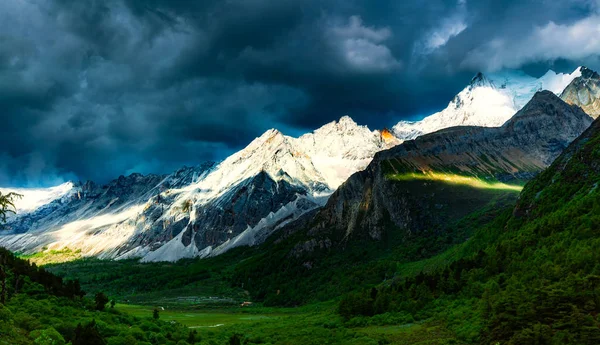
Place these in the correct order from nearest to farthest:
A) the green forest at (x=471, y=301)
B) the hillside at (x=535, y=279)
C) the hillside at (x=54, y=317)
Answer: the hillside at (x=54, y=317), the green forest at (x=471, y=301), the hillside at (x=535, y=279)

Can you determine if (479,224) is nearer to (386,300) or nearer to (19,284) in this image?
(386,300)

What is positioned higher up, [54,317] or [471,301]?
[54,317]

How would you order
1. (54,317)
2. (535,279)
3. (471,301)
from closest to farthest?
(54,317) → (535,279) → (471,301)

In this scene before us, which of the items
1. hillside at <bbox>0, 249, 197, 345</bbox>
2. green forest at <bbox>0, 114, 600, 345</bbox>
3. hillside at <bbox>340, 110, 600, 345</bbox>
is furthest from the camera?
hillside at <bbox>340, 110, 600, 345</bbox>

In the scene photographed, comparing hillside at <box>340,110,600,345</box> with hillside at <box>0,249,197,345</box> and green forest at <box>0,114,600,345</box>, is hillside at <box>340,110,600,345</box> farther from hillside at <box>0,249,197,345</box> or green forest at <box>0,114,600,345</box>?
hillside at <box>0,249,197,345</box>

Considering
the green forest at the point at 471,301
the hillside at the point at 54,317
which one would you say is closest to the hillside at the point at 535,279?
the green forest at the point at 471,301

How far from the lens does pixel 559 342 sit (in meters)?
33.0

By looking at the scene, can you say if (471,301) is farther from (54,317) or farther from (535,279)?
(54,317)

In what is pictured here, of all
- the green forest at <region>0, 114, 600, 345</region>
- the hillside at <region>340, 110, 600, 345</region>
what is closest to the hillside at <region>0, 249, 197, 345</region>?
the green forest at <region>0, 114, 600, 345</region>

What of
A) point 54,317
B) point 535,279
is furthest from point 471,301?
point 54,317

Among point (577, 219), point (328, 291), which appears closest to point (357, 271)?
point (328, 291)

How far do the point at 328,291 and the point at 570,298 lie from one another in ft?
476

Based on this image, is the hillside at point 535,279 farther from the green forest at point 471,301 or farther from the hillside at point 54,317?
the hillside at point 54,317

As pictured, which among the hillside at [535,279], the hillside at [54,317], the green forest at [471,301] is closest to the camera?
the hillside at [54,317]
